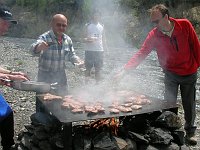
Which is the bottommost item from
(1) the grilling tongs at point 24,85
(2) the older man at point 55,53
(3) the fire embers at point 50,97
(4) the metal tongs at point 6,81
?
(3) the fire embers at point 50,97

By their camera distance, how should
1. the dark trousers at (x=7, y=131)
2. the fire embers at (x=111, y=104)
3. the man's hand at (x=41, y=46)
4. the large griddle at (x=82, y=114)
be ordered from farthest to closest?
the man's hand at (x=41, y=46)
the dark trousers at (x=7, y=131)
the fire embers at (x=111, y=104)
the large griddle at (x=82, y=114)

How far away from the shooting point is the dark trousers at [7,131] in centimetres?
471

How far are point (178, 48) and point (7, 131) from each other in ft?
10.2

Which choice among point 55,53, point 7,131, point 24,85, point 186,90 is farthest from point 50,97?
point 186,90

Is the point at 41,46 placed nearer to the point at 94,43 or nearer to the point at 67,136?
the point at 67,136

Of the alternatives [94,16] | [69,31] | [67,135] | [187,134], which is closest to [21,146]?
[67,135]

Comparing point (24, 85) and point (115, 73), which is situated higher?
point (24, 85)

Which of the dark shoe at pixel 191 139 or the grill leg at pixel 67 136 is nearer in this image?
the grill leg at pixel 67 136

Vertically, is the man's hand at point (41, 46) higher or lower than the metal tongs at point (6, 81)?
higher

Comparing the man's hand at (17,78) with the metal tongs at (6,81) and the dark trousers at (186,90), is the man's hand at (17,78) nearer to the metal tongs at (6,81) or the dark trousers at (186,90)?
the metal tongs at (6,81)

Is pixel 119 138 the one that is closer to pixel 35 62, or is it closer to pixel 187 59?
pixel 187 59

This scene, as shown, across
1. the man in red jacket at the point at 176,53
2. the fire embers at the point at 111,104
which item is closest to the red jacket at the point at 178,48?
the man in red jacket at the point at 176,53

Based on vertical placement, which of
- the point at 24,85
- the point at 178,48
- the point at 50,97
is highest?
the point at 178,48

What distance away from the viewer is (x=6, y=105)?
A: 462 cm
